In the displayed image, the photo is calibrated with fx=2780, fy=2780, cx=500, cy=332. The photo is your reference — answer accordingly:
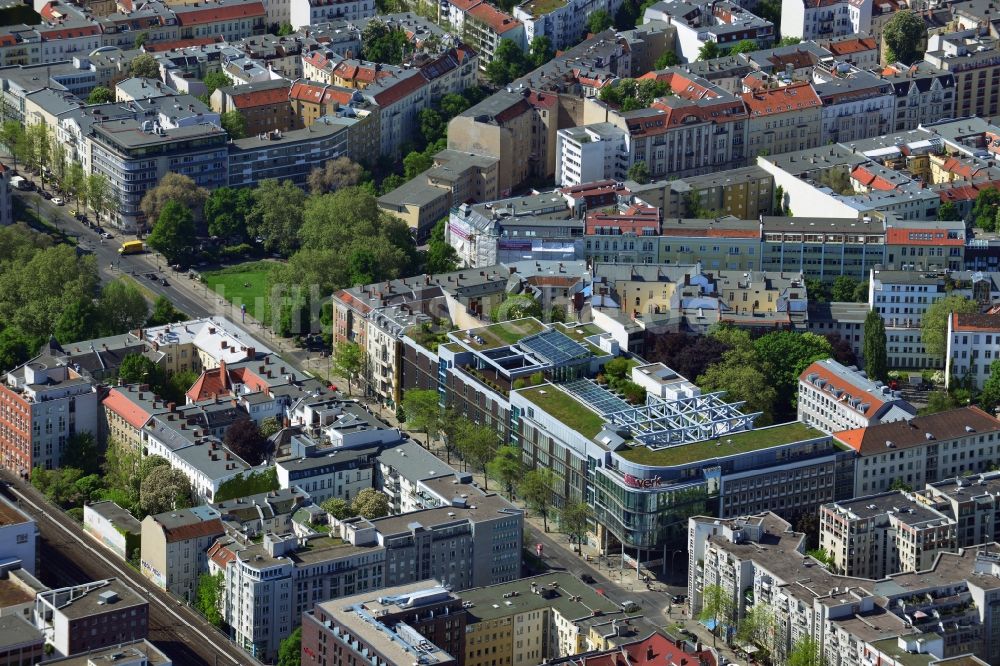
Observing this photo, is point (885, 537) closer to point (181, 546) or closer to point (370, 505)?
point (370, 505)

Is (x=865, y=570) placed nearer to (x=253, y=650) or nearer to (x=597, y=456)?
(x=597, y=456)

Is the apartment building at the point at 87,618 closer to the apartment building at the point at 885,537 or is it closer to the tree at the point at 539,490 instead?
the tree at the point at 539,490

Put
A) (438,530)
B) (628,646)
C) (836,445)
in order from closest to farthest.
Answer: (628,646) < (438,530) < (836,445)

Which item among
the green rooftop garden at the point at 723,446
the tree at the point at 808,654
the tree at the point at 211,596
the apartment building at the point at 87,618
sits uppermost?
the green rooftop garden at the point at 723,446

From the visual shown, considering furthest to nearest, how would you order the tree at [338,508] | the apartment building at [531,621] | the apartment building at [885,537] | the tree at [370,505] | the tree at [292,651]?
1. the tree at [370,505]
2. the tree at [338,508]
3. the apartment building at [885,537]
4. the apartment building at [531,621]
5. the tree at [292,651]

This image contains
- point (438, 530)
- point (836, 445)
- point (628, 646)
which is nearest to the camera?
point (628, 646)

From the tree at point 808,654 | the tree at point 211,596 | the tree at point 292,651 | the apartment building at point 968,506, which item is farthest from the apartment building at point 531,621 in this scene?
the apartment building at point 968,506

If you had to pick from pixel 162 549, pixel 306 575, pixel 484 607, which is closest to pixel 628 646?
pixel 484 607

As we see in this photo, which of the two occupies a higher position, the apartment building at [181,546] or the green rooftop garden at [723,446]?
the green rooftop garden at [723,446]

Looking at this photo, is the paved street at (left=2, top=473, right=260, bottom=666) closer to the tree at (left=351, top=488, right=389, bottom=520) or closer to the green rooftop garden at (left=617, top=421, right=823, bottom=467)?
the tree at (left=351, top=488, right=389, bottom=520)
